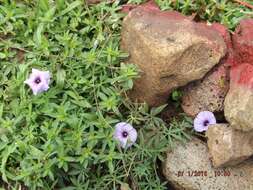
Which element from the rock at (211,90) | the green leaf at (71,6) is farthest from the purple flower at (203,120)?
the green leaf at (71,6)

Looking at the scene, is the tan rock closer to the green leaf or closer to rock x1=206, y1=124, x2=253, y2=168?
rock x1=206, y1=124, x2=253, y2=168

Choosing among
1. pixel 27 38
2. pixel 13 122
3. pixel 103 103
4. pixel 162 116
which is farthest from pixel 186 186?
pixel 27 38

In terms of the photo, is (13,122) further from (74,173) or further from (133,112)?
(133,112)

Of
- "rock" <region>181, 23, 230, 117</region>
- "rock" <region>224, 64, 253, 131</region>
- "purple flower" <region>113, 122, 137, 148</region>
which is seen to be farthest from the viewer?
"rock" <region>181, 23, 230, 117</region>
